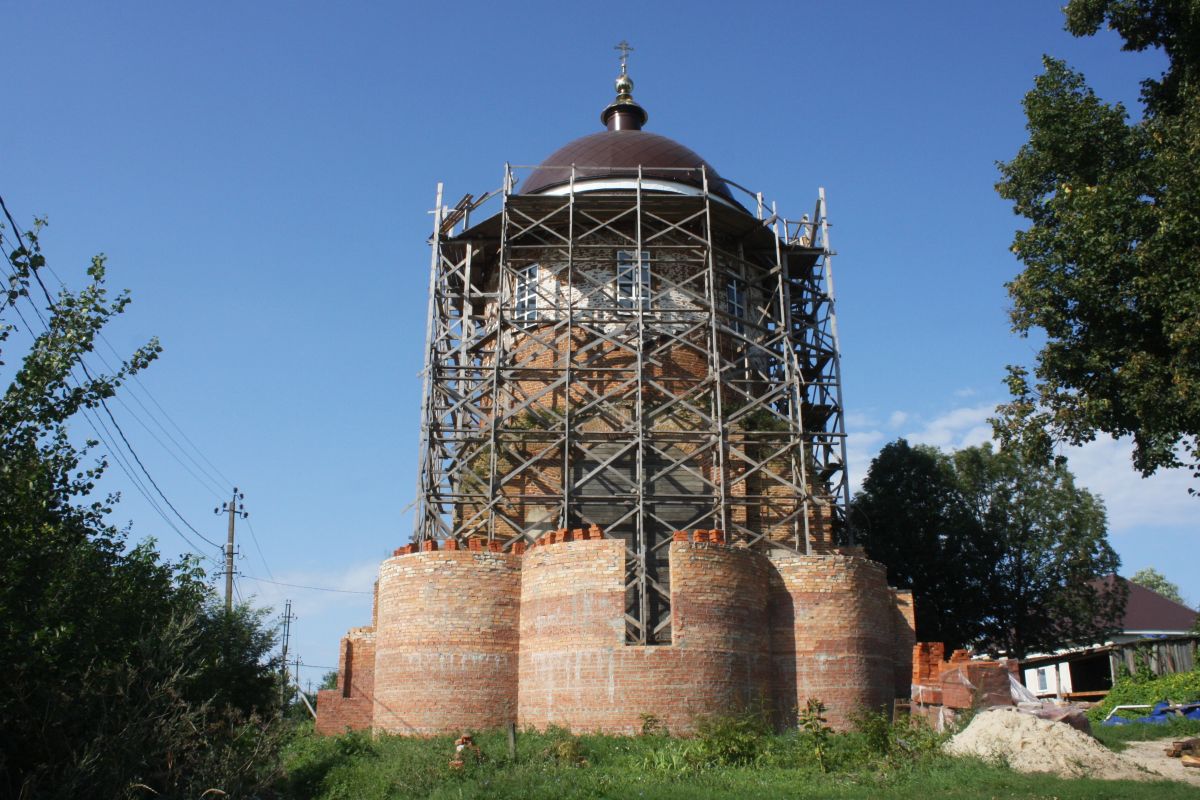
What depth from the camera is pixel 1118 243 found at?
13430mm

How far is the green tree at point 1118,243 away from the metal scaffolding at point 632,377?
7.20m

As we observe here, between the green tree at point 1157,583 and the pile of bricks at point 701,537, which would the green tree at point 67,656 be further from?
the green tree at point 1157,583

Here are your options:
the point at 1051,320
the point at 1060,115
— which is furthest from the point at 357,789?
the point at 1060,115

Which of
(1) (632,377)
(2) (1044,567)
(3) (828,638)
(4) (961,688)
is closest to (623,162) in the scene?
(1) (632,377)

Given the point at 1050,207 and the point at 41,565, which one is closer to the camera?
the point at 41,565

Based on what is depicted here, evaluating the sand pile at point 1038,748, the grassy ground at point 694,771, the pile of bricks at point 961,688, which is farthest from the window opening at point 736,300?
the sand pile at point 1038,748

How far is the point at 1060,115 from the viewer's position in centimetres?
1476

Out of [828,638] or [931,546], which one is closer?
[828,638]

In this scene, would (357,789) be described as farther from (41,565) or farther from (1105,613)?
(1105,613)

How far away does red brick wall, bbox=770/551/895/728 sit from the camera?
17766 mm

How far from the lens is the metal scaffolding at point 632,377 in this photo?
20641 mm

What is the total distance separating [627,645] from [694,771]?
10.1 ft

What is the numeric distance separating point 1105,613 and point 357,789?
22369mm

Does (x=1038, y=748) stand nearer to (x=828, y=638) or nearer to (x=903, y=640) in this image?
(x=828, y=638)
